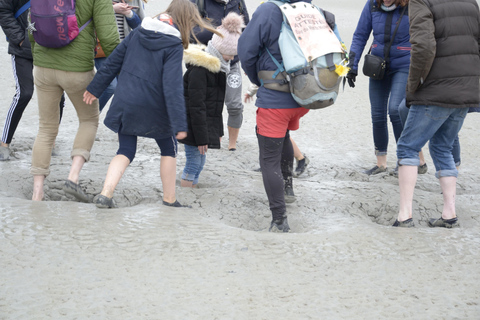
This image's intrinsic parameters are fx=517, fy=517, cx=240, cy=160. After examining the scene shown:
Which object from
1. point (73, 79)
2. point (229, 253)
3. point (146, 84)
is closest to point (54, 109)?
point (73, 79)

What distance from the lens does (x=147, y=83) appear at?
3.61 m

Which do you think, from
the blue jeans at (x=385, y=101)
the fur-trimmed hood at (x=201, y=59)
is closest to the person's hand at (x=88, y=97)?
the fur-trimmed hood at (x=201, y=59)

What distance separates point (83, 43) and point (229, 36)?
1.19 m

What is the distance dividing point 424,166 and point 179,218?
2.82 meters

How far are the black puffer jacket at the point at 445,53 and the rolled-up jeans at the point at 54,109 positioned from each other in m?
2.44

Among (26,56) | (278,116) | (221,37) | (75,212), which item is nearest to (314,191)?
(278,116)

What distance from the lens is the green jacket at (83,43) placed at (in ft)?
12.6

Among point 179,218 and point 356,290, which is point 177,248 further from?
point 356,290

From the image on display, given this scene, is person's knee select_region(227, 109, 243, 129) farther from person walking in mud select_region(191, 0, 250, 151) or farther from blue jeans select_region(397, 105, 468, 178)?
blue jeans select_region(397, 105, 468, 178)

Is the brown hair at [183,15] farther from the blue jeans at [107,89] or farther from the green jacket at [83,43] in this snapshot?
the blue jeans at [107,89]

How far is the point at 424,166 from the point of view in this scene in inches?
207

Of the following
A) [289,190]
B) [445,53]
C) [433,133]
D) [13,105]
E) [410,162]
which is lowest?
[289,190]

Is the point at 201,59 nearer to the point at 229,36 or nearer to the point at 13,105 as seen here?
the point at 229,36

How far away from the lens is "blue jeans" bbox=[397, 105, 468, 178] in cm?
372
